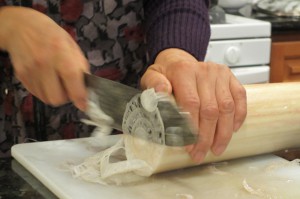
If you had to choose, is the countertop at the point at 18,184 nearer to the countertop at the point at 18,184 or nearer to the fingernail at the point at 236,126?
the countertop at the point at 18,184

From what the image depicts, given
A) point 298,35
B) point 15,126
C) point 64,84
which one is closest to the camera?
point 64,84

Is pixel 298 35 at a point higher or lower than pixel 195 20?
lower

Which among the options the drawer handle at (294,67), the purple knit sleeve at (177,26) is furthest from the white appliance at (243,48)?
the purple knit sleeve at (177,26)

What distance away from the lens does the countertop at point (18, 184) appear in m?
0.80

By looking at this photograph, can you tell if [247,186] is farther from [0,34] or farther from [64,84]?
[0,34]

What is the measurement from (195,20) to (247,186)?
1.28 ft

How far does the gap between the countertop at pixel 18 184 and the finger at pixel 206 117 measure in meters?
0.23

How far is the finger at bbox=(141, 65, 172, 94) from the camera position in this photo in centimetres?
89

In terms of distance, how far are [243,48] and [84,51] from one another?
975mm

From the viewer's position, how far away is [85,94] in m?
0.82

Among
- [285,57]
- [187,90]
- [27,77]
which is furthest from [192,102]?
[285,57]

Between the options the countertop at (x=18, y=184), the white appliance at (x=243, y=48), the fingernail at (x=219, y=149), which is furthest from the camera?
the white appliance at (x=243, y=48)

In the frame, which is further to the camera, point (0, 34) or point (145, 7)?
point (145, 7)

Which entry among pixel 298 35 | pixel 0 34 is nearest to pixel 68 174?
pixel 0 34
